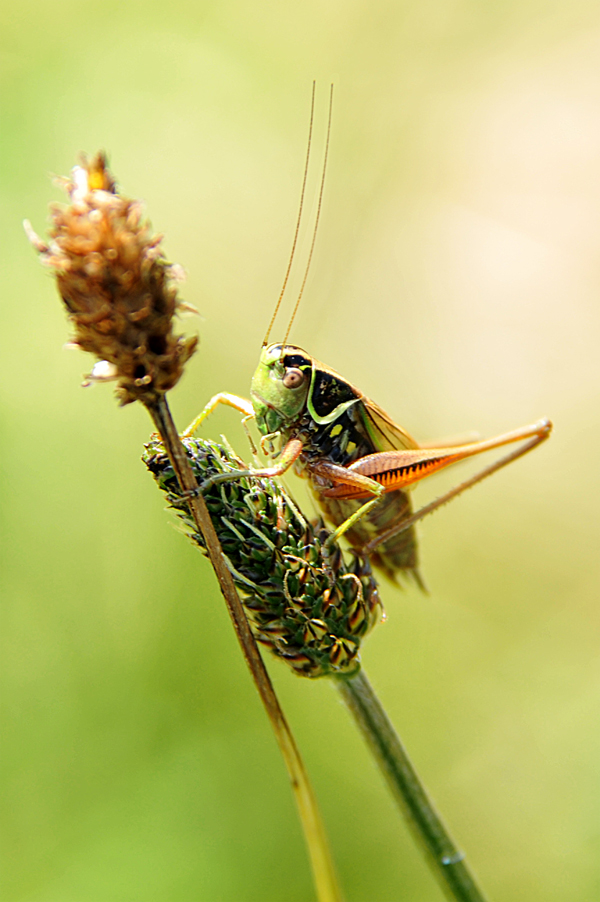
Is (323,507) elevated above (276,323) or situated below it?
below

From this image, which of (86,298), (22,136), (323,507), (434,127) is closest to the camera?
(86,298)

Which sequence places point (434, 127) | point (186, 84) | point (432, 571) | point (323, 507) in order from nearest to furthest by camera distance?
point (323, 507), point (432, 571), point (186, 84), point (434, 127)

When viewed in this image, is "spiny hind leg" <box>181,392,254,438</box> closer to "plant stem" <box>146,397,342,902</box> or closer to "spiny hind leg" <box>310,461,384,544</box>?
"spiny hind leg" <box>310,461,384,544</box>

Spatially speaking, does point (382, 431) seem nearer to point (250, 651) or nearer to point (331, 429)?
point (331, 429)

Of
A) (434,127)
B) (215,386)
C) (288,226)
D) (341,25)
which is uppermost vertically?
(341,25)

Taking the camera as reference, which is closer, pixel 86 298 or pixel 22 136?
pixel 86 298

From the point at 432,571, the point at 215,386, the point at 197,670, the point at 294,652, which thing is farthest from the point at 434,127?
the point at 294,652

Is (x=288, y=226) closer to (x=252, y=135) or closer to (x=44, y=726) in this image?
(x=252, y=135)

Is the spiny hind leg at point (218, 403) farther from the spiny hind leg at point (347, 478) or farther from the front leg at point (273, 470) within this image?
the spiny hind leg at point (347, 478)
